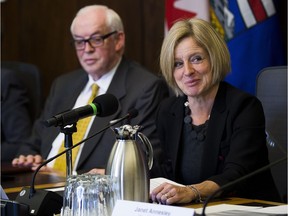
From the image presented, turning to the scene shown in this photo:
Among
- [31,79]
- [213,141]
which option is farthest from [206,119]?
[31,79]

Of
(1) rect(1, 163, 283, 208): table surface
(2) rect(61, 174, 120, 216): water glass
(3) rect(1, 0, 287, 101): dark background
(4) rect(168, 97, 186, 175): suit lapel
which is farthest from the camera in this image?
(3) rect(1, 0, 287, 101): dark background

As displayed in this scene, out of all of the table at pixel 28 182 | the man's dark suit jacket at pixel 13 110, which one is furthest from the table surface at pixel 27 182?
the man's dark suit jacket at pixel 13 110

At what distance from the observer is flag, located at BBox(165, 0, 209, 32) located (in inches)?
142

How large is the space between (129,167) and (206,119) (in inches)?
→ 30.7

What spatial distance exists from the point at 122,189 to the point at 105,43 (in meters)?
1.74

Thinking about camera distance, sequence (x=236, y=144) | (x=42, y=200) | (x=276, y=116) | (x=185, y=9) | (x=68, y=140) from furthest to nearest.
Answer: (x=185, y=9) < (x=276, y=116) < (x=236, y=144) < (x=68, y=140) < (x=42, y=200)

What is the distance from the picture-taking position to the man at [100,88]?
3.18 metres

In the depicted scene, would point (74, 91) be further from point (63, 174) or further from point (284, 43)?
point (284, 43)

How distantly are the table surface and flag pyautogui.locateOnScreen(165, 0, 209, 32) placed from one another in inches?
53.8

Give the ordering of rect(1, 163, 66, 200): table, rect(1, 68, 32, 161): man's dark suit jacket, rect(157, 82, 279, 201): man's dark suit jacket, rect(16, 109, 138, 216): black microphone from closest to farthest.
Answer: rect(16, 109, 138, 216): black microphone
rect(157, 82, 279, 201): man's dark suit jacket
rect(1, 163, 66, 200): table
rect(1, 68, 32, 161): man's dark suit jacket

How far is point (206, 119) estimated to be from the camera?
8.29 ft

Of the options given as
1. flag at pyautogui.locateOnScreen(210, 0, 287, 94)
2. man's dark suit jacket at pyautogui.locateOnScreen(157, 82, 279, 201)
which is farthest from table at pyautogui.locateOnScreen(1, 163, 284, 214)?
flag at pyautogui.locateOnScreen(210, 0, 287, 94)

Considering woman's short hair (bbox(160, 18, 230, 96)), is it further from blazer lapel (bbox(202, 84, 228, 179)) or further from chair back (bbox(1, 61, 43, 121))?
chair back (bbox(1, 61, 43, 121))

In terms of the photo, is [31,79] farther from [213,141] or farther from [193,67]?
[213,141]
